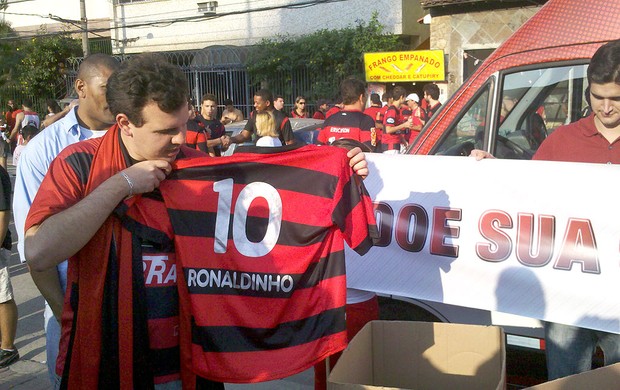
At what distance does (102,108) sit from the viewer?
3.26 meters

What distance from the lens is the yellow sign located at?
17.1 meters

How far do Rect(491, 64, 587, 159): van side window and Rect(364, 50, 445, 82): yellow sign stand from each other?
44.8ft

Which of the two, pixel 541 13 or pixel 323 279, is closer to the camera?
pixel 323 279

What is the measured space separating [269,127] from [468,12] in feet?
35.0

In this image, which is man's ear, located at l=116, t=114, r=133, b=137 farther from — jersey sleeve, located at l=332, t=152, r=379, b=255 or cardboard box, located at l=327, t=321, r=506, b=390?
cardboard box, located at l=327, t=321, r=506, b=390

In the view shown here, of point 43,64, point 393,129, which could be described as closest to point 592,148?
point 393,129

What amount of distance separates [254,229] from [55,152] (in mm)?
1186

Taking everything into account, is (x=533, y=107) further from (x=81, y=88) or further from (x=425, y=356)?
(x=81, y=88)

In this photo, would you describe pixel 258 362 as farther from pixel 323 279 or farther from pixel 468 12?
pixel 468 12

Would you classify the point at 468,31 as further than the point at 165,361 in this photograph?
Yes

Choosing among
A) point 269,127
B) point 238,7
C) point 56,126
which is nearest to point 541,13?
point 56,126

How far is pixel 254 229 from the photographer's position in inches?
96.2

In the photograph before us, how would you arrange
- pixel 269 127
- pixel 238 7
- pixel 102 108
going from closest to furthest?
pixel 102 108 < pixel 269 127 < pixel 238 7

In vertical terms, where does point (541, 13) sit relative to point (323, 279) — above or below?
above
